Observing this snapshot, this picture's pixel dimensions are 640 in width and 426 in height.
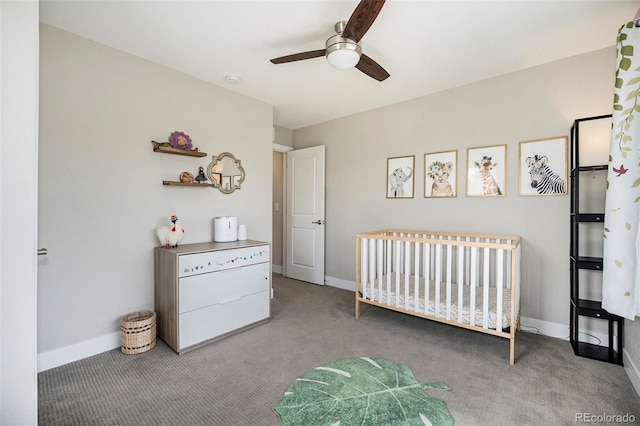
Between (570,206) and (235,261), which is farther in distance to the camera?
(235,261)

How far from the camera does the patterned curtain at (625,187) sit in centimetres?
156

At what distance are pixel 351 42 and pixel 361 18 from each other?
0.81 ft

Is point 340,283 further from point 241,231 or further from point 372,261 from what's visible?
point 241,231

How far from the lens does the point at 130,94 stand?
7.61 ft

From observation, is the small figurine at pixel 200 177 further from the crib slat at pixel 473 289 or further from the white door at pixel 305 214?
the crib slat at pixel 473 289

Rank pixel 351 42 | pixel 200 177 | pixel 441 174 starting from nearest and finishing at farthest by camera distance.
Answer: pixel 351 42
pixel 200 177
pixel 441 174

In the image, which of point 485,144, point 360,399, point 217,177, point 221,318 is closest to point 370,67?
point 485,144

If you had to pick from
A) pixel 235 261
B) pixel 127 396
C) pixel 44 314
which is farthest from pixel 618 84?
pixel 44 314

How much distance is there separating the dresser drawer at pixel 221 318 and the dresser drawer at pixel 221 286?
5 centimetres

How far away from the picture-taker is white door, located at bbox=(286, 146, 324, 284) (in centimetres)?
407

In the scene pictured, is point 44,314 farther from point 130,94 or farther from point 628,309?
point 628,309

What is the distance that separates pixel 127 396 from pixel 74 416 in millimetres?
241

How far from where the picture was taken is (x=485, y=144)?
279 centimetres
